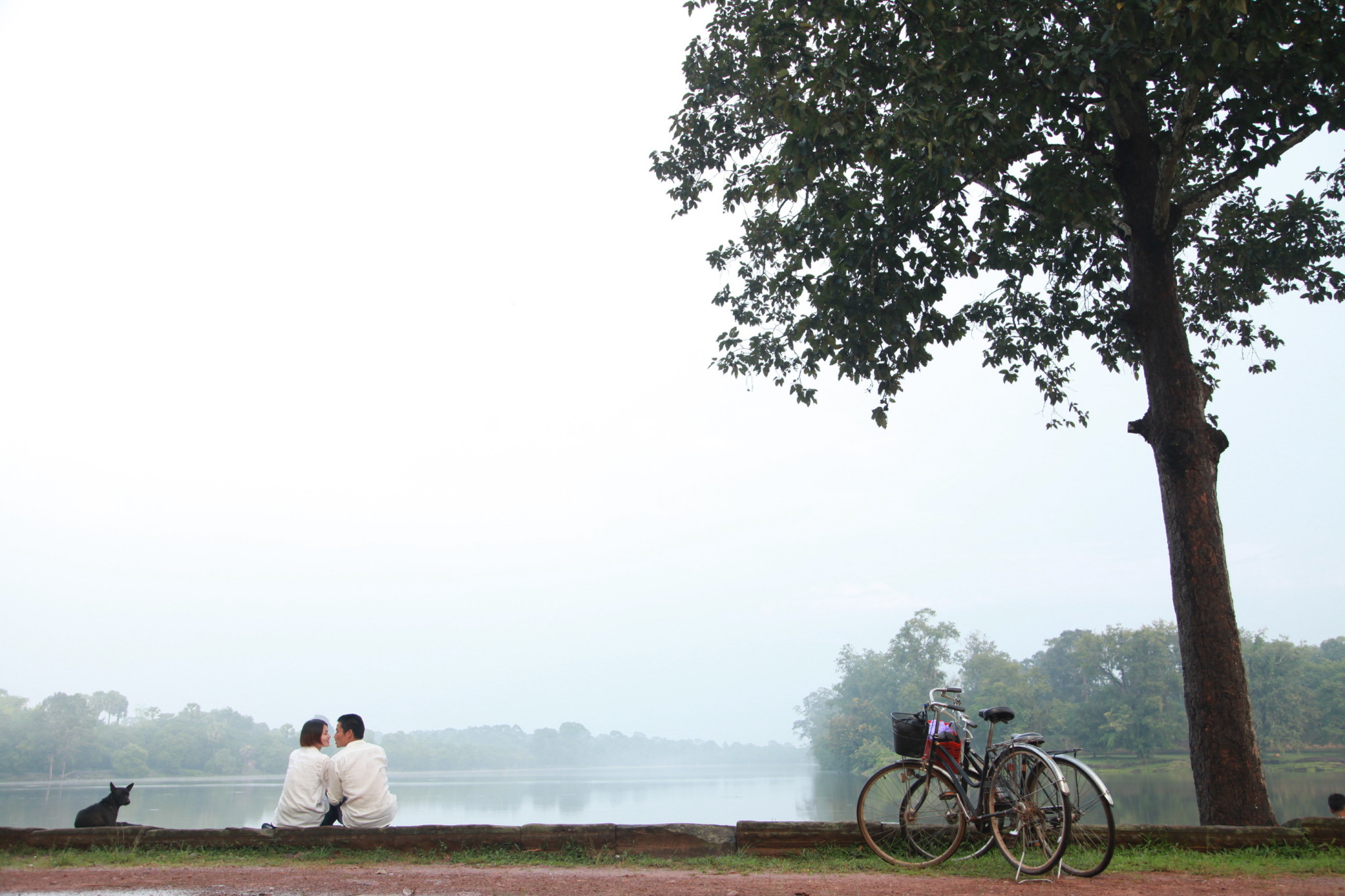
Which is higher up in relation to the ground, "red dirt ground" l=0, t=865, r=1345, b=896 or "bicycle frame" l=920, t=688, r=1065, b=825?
"bicycle frame" l=920, t=688, r=1065, b=825

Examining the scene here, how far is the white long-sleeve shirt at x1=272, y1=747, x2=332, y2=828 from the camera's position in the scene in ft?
20.6

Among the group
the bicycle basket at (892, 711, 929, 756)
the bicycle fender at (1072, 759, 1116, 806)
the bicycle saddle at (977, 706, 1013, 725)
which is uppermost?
the bicycle saddle at (977, 706, 1013, 725)

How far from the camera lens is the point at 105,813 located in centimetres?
678

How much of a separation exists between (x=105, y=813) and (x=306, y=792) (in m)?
1.91

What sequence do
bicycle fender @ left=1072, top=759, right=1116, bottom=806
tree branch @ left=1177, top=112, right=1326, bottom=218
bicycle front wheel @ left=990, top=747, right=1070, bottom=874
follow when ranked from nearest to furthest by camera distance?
bicycle fender @ left=1072, top=759, right=1116, bottom=806, bicycle front wheel @ left=990, top=747, right=1070, bottom=874, tree branch @ left=1177, top=112, right=1326, bottom=218

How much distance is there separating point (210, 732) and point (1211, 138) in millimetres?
84105

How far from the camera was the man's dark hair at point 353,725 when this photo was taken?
6.57 metres

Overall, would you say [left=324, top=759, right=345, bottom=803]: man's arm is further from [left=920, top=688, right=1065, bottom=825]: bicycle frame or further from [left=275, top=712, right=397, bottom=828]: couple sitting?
[left=920, top=688, right=1065, bottom=825]: bicycle frame

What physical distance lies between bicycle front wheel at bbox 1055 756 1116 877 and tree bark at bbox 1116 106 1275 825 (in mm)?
3127

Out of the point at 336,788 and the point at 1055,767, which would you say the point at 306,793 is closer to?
the point at 336,788

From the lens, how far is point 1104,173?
8828mm

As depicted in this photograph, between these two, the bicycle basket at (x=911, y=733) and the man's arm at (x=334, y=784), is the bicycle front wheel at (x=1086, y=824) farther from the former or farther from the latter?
the man's arm at (x=334, y=784)

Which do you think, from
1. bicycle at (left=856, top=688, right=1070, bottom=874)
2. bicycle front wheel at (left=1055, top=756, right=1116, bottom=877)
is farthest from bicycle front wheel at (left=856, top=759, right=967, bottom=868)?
bicycle front wheel at (left=1055, top=756, right=1116, bottom=877)

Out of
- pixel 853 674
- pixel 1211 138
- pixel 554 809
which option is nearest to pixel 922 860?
pixel 1211 138
